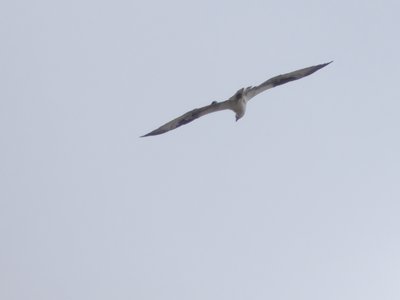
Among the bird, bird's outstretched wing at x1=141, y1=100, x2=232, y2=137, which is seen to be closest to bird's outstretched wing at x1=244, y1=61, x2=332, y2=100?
the bird

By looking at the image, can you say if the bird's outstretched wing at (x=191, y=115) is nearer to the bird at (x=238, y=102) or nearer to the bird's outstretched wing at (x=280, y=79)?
the bird at (x=238, y=102)

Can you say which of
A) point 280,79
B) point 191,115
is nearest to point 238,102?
point 191,115

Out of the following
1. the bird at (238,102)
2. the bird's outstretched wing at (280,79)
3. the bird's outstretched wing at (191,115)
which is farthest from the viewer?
the bird's outstretched wing at (280,79)

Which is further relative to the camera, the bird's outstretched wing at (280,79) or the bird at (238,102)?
the bird's outstretched wing at (280,79)

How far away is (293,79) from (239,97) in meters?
2.28

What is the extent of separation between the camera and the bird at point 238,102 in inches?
632

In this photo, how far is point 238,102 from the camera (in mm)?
15992

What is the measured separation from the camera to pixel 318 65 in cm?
1650

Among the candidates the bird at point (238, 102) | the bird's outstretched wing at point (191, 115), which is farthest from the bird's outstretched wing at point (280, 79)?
the bird's outstretched wing at point (191, 115)

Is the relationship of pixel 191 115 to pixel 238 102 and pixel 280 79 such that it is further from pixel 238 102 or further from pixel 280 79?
pixel 280 79

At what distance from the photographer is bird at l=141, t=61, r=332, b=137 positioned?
632 inches

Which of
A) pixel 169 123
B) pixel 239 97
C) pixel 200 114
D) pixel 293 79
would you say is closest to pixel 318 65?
pixel 293 79

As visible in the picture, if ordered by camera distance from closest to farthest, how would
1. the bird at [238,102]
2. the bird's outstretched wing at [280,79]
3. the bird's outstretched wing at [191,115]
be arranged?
the bird at [238,102]
the bird's outstretched wing at [191,115]
the bird's outstretched wing at [280,79]

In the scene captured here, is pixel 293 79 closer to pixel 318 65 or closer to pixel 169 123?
pixel 318 65
